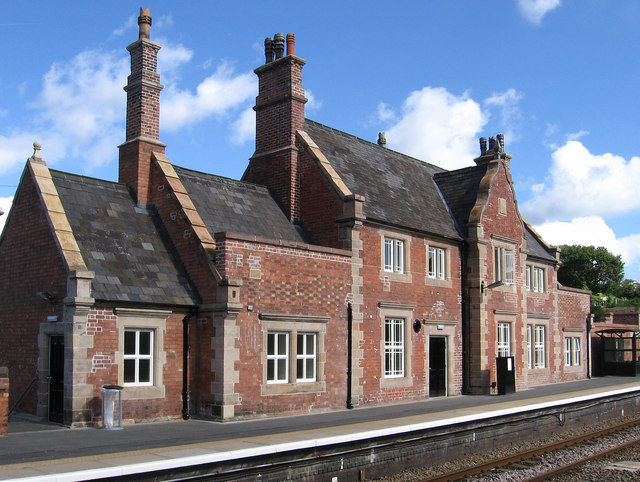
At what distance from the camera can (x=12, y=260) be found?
58.4ft

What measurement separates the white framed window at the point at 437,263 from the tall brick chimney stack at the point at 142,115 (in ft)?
32.3

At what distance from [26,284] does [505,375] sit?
1658 cm

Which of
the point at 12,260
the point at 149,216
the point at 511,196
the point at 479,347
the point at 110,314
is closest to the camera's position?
the point at 110,314

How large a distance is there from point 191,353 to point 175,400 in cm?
121

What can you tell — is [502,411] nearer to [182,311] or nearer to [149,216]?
[182,311]

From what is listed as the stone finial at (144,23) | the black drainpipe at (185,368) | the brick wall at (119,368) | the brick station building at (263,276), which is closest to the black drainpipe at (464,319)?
the brick station building at (263,276)

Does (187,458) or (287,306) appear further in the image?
(287,306)

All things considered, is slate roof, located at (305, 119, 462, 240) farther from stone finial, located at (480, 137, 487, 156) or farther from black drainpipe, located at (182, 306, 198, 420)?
black drainpipe, located at (182, 306, 198, 420)

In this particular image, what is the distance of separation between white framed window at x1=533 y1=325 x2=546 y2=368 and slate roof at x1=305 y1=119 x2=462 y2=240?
833 cm

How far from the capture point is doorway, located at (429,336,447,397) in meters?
23.2

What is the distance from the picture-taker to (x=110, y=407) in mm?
14844

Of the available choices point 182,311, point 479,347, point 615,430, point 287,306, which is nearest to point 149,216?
point 182,311

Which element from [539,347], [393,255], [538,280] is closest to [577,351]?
[539,347]

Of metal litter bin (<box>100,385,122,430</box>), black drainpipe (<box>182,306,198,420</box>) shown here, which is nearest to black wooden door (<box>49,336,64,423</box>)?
metal litter bin (<box>100,385,122,430</box>)
